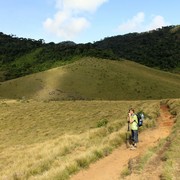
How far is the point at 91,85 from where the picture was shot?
105938 millimetres

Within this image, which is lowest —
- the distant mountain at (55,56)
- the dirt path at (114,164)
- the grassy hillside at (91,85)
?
the dirt path at (114,164)

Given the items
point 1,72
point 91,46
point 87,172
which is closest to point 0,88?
point 1,72

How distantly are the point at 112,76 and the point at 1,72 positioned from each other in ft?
188

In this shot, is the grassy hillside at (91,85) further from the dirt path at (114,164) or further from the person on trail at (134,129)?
the dirt path at (114,164)

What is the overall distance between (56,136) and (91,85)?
74.4m

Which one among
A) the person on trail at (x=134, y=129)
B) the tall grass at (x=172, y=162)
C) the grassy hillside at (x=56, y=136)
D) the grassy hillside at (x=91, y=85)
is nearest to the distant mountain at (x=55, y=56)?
the grassy hillside at (x=91, y=85)

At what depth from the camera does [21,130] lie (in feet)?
128

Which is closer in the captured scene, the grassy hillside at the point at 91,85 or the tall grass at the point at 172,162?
the tall grass at the point at 172,162

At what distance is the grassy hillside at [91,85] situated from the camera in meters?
100

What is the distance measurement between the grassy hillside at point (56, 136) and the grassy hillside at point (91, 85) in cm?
4342

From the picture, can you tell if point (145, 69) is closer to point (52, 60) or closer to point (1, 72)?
point (52, 60)

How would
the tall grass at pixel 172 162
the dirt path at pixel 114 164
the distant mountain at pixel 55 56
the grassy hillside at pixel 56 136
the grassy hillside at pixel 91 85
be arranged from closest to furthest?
the tall grass at pixel 172 162 < the dirt path at pixel 114 164 < the grassy hillside at pixel 56 136 < the grassy hillside at pixel 91 85 < the distant mountain at pixel 55 56

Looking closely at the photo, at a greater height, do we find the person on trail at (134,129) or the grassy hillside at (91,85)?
the grassy hillside at (91,85)

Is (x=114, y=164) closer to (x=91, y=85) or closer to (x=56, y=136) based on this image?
(x=56, y=136)
